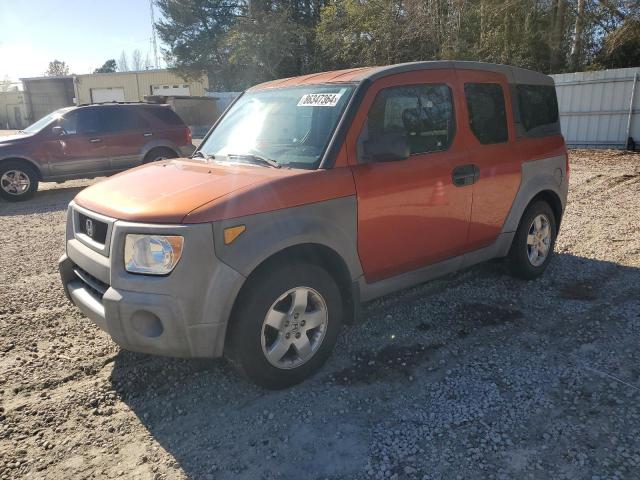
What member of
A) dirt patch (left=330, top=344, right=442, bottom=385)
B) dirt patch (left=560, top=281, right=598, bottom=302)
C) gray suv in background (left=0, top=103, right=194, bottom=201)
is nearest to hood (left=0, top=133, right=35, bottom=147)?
gray suv in background (left=0, top=103, right=194, bottom=201)

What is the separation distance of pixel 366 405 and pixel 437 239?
1.52 meters

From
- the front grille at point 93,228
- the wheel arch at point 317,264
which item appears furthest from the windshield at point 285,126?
the front grille at point 93,228

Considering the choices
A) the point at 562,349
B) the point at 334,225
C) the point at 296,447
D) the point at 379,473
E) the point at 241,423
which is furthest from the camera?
the point at 562,349

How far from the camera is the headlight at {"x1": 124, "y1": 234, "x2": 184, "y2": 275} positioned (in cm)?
284

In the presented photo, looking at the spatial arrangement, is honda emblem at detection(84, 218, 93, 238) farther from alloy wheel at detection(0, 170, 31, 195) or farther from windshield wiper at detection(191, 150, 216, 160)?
alloy wheel at detection(0, 170, 31, 195)

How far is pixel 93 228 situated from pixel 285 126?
1520mm

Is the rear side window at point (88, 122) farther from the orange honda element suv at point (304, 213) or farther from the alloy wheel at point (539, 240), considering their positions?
the alloy wheel at point (539, 240)

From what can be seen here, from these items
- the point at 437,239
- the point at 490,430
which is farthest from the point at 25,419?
the point at 437,239

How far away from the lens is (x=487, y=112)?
176 inches

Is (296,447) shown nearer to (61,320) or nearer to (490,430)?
(490,430)

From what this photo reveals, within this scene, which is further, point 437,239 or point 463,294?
point 463,294

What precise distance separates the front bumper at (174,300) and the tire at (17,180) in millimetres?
8796

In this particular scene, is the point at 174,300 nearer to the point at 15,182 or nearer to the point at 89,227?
the point at 89,227

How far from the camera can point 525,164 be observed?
474 centimetres
